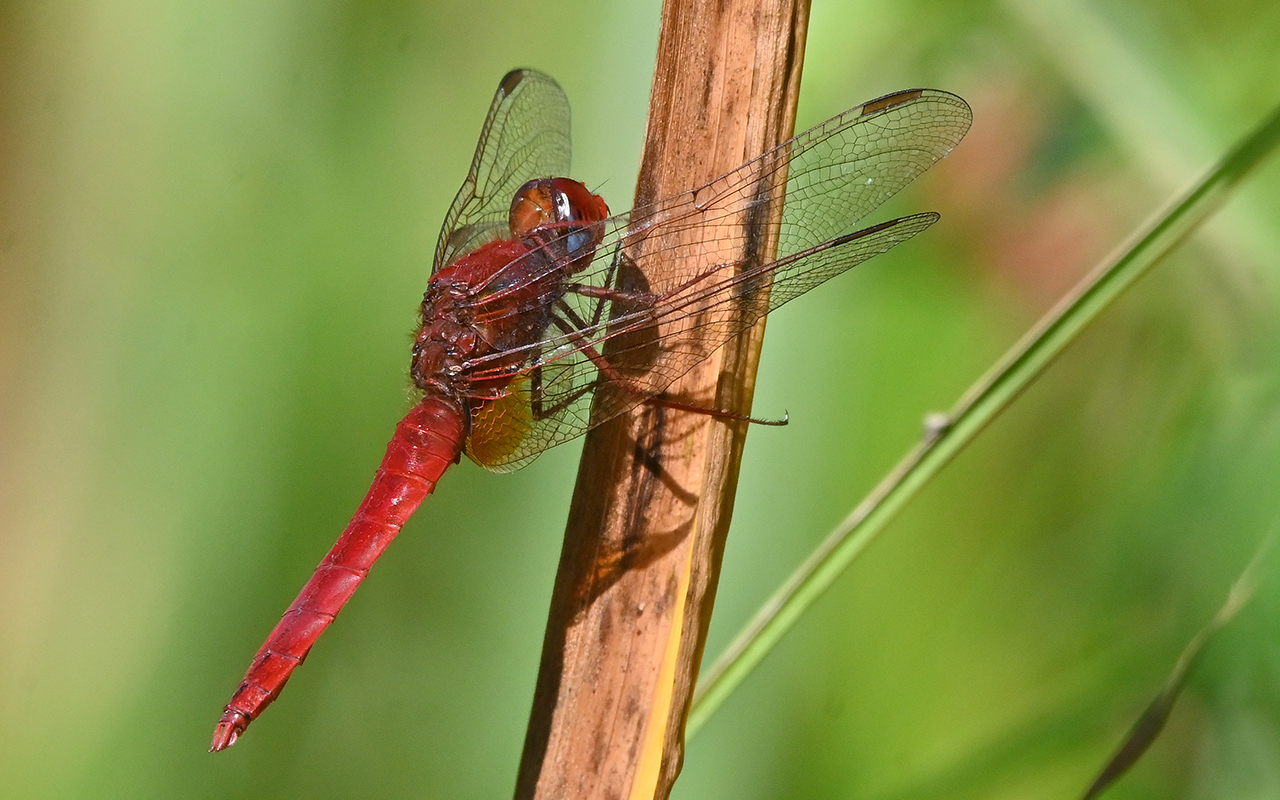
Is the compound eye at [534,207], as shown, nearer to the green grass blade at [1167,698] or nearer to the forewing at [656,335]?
the forewing at [656,335]

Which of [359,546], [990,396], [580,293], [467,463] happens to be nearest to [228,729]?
[359,546]

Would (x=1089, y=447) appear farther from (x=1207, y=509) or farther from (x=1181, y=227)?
(x=1181, y=227)

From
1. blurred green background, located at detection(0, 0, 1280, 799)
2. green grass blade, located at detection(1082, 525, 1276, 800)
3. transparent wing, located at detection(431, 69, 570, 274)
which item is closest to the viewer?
green grass blade, located at detection(1082, 525, 1276, 800)

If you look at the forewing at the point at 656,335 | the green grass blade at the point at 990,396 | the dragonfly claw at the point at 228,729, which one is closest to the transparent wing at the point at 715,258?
the forewing at the point at 656,335

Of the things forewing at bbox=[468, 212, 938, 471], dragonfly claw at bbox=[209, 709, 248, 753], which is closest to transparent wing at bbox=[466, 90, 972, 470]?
forewing at bbox=[468, 212, 938, 471]

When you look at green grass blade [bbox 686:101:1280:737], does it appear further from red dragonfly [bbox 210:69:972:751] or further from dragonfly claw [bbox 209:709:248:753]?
dragonfly claw [bbox 209:709:248:753]

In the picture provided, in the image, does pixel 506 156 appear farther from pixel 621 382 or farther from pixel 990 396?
pixel 990 396

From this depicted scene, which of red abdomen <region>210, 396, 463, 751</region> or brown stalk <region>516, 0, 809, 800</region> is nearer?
brown stalk <region>516, 0, 809, 800</region>
